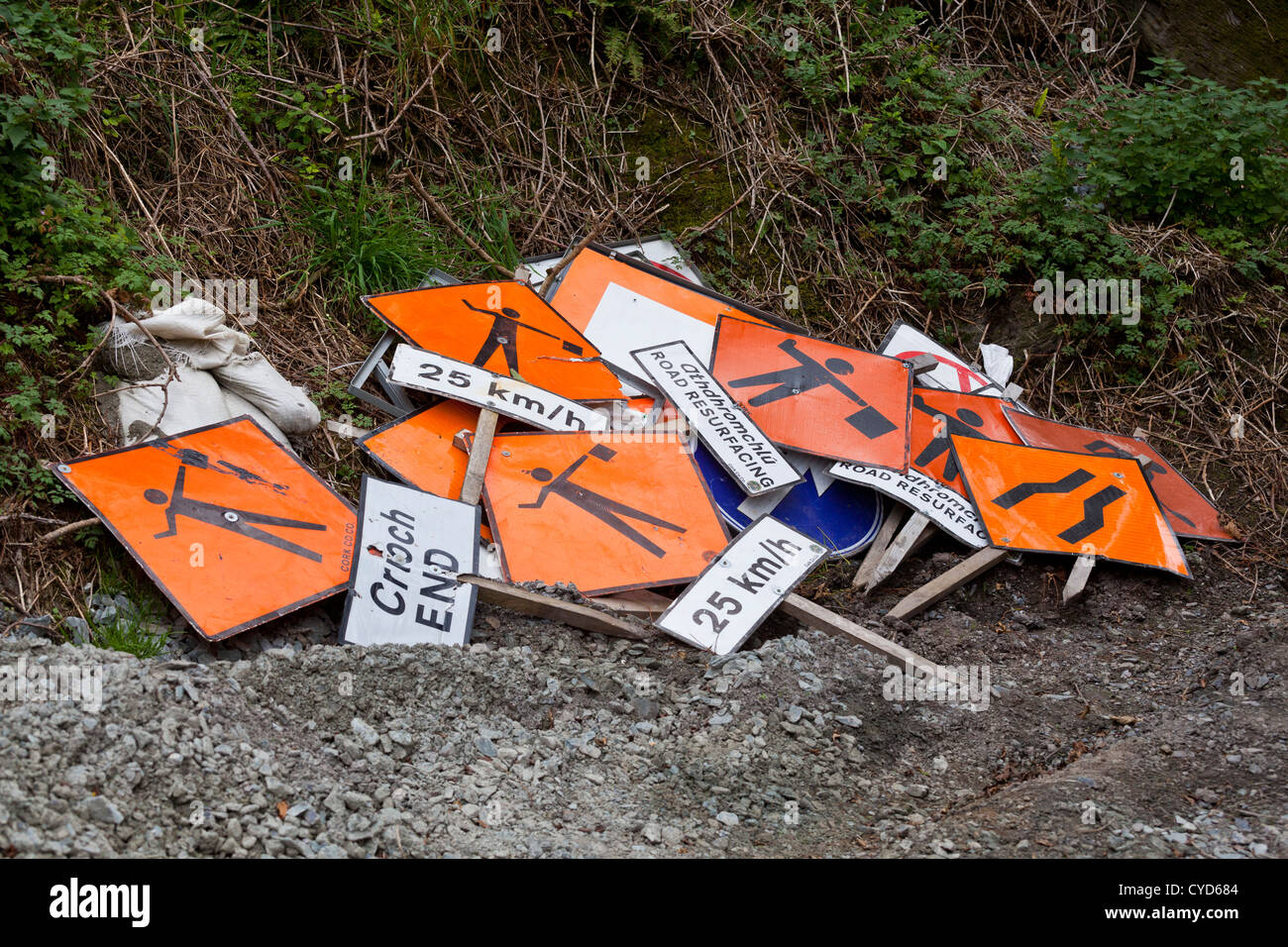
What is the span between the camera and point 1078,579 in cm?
461

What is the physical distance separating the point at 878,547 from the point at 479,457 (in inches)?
74.2

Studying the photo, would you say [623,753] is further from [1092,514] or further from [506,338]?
[1092,514]

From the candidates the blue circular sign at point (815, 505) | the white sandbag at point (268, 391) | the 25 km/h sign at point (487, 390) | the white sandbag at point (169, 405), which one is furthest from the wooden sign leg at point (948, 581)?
the white sandbag at point (169, 405)

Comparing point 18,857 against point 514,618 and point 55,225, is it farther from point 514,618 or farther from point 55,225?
point 55,225

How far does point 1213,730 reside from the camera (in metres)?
3.47

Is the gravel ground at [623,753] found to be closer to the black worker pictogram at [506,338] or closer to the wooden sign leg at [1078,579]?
the wooden sign leg at [1078,579]

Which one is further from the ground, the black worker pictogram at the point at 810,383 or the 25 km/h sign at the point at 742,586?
the black worker pictogram at the point at 810,383

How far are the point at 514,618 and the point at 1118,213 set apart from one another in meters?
4.71

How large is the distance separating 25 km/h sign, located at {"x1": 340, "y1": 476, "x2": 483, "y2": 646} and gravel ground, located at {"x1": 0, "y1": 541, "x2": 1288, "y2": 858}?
160mm

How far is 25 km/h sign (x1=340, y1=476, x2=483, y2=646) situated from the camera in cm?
367

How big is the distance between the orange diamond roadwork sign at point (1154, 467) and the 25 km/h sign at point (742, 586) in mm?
1811

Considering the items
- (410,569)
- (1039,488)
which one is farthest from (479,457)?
(1039,488)

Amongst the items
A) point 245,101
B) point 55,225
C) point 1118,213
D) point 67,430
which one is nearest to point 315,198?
point 245,101

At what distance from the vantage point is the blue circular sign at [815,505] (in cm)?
470
